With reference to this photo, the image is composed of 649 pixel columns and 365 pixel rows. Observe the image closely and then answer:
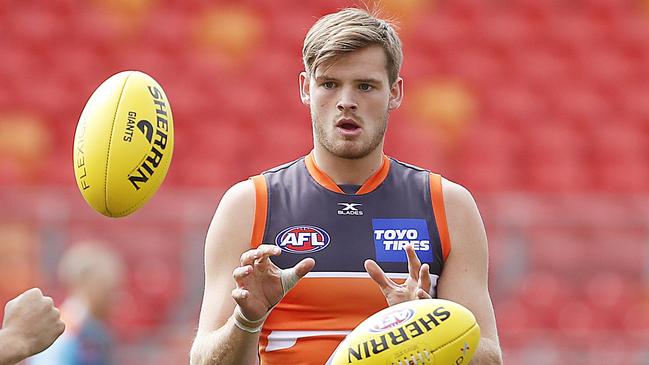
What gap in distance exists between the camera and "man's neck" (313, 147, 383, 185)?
12.3ft

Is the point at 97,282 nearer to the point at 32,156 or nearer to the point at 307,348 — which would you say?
the point at 307,348

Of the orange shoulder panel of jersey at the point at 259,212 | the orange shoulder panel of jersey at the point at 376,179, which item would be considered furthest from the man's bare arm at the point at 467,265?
the orange shoulder panel of jersey at the point at 259,212

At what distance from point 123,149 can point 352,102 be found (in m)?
0.70

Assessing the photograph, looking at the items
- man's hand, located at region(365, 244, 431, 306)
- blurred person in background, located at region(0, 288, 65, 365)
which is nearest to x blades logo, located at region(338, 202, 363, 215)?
man's hand, located at region(365, 244, 431, 306)

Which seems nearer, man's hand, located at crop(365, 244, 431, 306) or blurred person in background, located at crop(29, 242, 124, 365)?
man's hand, located at crop(365, 244, 431, 306)

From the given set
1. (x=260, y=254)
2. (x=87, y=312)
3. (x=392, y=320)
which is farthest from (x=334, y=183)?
(x=87, y=312)

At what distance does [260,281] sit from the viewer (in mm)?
3256

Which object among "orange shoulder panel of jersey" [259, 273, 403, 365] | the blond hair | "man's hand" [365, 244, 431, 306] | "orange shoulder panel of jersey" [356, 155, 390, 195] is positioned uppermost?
the blond hair

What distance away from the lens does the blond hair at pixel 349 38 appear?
11.9 ft

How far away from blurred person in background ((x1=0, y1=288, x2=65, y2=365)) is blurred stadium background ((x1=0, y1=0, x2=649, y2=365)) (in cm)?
464

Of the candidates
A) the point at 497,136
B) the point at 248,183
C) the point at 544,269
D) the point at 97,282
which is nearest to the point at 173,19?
the point at 497,136

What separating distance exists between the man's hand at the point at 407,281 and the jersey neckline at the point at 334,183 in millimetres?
450

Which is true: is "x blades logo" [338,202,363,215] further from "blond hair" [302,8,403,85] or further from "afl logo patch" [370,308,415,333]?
"afl logo patch" [370,308,415,333]

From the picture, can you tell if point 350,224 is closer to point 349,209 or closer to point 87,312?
point 349,209
